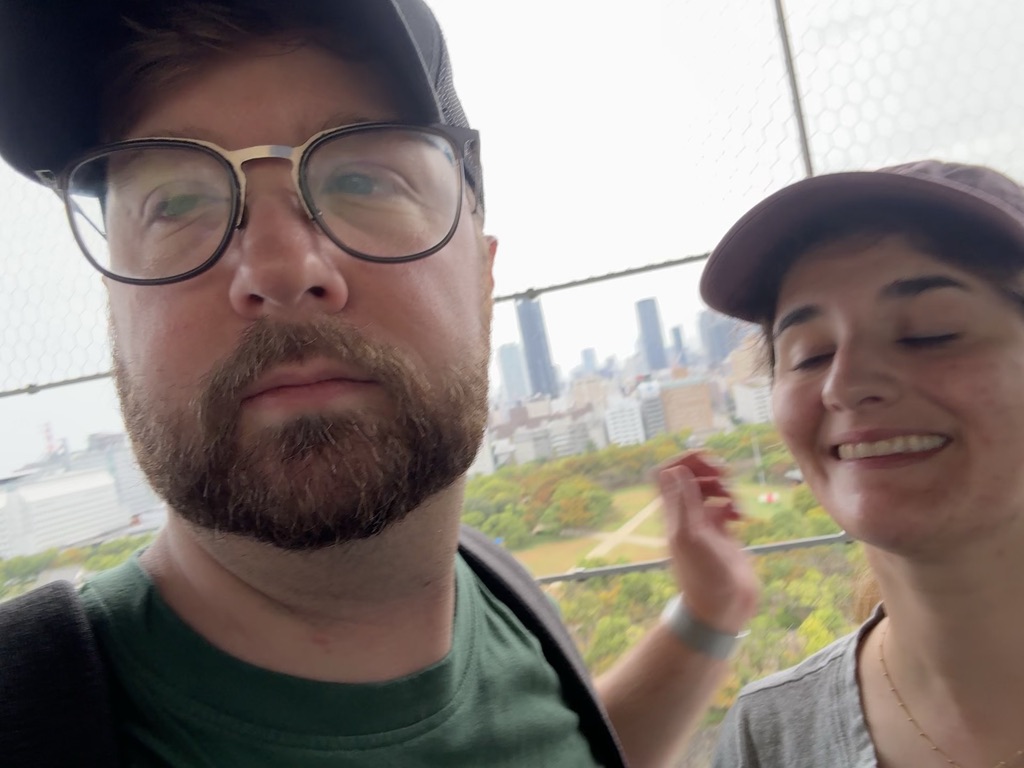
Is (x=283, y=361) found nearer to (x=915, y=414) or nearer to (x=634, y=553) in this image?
(x=915, y=414)

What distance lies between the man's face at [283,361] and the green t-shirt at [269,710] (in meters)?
0.14

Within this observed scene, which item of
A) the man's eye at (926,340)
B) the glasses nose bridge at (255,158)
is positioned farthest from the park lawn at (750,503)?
the glasses nose bridge at (255,158)

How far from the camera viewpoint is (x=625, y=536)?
138cm

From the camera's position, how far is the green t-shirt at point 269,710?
0.61 metres

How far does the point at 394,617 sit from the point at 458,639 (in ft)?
0.33

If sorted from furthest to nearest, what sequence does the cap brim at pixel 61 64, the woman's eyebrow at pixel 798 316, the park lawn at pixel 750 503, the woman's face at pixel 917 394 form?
the park lawn at pixel 750 503 < the woman's eyebrow at pixel 798 316 < the woman's face at pixel 917 394 < the cap brim at pixel 61 64

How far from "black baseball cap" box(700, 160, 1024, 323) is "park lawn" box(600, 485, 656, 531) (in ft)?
1.71

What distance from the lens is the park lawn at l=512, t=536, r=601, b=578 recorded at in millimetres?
1427

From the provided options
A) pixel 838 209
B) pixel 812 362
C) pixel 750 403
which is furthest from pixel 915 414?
pixel 750 403

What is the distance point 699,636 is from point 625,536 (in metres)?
0.28

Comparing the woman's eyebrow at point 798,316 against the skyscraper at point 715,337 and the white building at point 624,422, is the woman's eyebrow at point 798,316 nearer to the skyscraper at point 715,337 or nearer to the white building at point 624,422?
the skyscraper at point 715,337

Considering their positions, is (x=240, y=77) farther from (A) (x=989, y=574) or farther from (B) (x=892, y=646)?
(B) (x=892, y=646)

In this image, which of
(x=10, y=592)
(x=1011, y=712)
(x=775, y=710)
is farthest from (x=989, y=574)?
(x=10, y=592)

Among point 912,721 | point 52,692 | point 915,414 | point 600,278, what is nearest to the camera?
point 52,692
